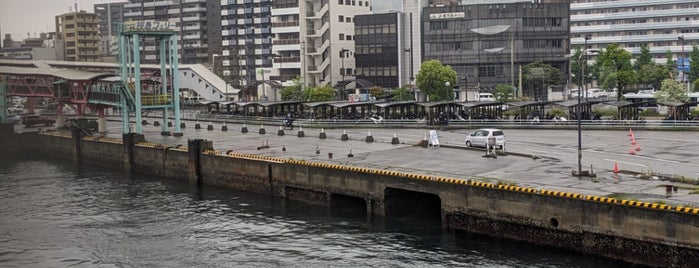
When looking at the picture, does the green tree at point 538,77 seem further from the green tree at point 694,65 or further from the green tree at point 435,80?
the green tree at point 694,65

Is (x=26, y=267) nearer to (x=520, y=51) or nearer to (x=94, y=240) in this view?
(x=94, y=240)

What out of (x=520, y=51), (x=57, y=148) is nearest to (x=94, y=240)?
(x=57, y=148)

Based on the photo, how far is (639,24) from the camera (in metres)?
183

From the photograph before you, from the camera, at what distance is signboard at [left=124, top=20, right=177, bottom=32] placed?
283 ft

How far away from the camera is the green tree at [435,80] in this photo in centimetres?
12412

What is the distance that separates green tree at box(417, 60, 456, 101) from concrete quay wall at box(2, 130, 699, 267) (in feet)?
206

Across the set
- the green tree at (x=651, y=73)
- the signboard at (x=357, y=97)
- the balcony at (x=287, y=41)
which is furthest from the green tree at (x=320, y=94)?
the green tree at (x=651, y=73)

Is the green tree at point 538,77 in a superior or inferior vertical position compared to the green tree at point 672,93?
superior

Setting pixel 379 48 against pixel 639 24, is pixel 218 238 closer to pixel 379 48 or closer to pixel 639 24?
pixel 379 48

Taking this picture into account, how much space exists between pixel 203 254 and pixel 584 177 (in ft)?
74.6

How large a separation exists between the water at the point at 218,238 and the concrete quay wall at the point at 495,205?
3.06 ft

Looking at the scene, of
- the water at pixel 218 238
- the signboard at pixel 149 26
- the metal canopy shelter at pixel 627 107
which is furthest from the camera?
the signboard at pixel 149 26

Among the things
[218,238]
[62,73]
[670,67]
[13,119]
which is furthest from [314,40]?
[218,238]

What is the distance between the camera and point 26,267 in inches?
1513
